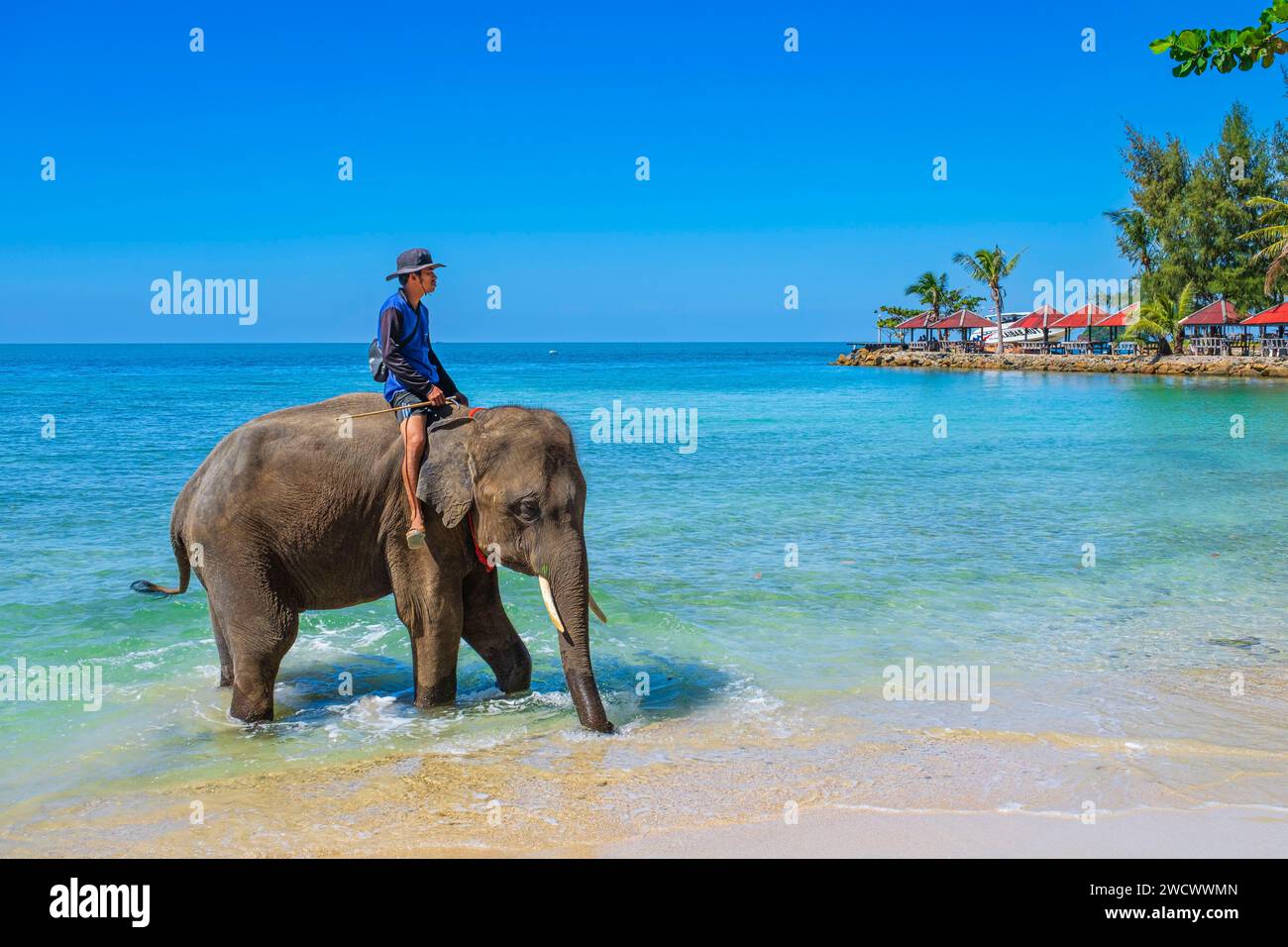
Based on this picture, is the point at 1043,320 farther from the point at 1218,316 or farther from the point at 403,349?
the point at 403,349

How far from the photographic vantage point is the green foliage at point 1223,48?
688 centimetres

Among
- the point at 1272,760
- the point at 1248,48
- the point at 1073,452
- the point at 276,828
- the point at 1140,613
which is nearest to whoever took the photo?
the point at 276,828

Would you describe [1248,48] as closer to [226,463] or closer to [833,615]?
[833,615]

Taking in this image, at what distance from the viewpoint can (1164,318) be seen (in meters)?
63.7

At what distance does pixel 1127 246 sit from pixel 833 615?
69075mm

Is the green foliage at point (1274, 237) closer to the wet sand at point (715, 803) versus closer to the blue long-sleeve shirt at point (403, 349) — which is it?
the wet sand at point (715, 803)

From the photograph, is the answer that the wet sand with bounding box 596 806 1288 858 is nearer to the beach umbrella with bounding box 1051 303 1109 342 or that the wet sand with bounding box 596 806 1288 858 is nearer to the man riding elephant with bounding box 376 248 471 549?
the man riding elephant with bounding box 376 248 471 549

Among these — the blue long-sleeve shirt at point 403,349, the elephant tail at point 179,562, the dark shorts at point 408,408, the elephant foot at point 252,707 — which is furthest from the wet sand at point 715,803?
the blue long-sleeve shirt at point 403,349

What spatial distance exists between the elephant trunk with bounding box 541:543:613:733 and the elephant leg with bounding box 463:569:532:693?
957 millimetres

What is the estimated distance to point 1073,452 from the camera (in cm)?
2684

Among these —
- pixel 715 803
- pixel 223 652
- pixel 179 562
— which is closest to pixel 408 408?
pixel 179 562

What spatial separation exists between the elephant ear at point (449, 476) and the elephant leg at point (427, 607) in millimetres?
277

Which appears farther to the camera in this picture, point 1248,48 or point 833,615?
point 833,615
